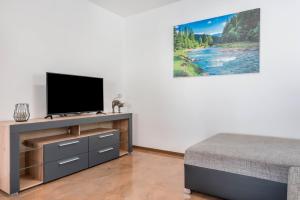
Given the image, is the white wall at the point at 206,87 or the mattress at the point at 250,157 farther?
the white wall at the point at 206,87

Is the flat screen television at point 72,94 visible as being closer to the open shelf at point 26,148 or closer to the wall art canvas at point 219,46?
the open shelf at point 26,148

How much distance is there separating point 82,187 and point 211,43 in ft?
8.67

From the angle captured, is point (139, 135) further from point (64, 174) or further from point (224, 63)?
point (224, 63)

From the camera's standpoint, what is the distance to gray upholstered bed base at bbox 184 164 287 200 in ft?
5.41

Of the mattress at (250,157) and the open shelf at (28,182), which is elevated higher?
the mattress at (250,157)

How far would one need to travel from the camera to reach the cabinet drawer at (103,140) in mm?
2883

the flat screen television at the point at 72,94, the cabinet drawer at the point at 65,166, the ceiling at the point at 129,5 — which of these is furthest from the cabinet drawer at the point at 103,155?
the ceiling at the point at 129,5

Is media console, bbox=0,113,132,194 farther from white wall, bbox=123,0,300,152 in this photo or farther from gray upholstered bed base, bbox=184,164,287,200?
gray upholstered bed base, bbox=184,164,287,200

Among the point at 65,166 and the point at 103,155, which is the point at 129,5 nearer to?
the point at 103,155

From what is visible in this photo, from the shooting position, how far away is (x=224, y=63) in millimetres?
2988

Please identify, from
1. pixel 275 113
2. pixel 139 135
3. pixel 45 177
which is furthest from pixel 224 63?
pixel 45 177

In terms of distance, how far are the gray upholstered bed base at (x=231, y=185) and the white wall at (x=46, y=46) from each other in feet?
7.18

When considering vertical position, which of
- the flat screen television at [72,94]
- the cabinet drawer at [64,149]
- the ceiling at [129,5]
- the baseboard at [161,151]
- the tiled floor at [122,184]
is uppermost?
the ceiling at [129,5]

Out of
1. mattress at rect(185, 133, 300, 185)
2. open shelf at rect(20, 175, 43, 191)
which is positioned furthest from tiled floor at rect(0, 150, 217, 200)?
mattress at rect(185, 133, 300, 185)
